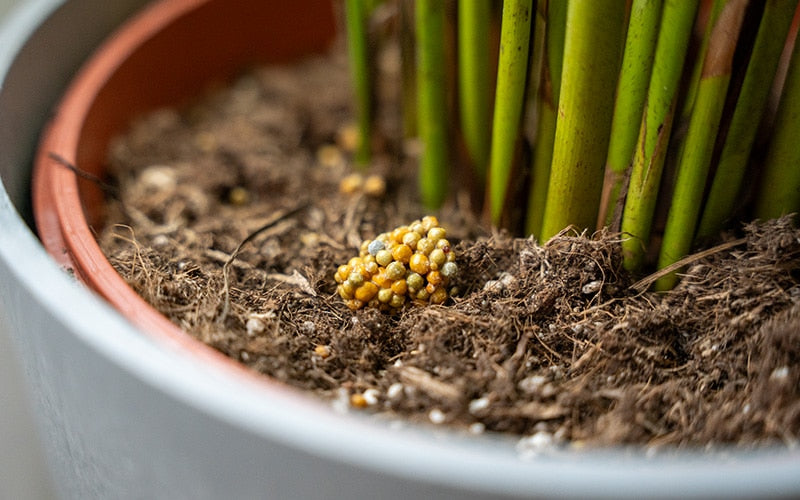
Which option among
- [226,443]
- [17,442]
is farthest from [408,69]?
[17,442]

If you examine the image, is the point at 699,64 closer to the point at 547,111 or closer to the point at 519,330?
the point at 547,111

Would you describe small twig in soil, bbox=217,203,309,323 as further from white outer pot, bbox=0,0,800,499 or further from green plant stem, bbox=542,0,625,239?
green plant stem, bbox=542,0,625,239

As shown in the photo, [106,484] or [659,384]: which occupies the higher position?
[659,384]

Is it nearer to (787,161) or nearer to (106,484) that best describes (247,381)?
(106,484)

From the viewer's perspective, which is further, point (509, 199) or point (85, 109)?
point (85, 109)

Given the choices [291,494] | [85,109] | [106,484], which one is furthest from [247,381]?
[85,109]

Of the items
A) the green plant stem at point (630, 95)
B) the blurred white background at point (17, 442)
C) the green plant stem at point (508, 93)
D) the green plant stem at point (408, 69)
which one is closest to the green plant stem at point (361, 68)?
the green plant stem at point (408, 69)

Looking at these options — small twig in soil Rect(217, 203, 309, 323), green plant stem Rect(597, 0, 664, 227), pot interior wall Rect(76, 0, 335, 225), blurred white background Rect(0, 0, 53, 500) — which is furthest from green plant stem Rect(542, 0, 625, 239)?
blurred white background Rect(0, 0, 53, 500)
